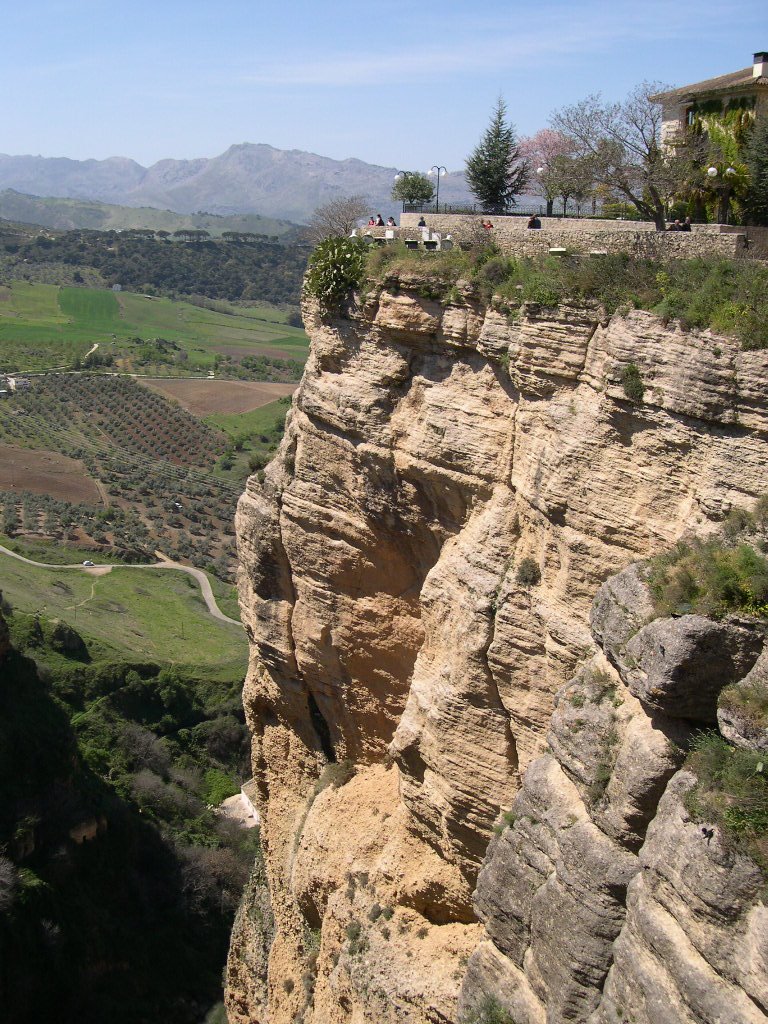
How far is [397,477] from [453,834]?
6.05m

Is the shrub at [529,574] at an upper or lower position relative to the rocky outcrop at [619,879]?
upper

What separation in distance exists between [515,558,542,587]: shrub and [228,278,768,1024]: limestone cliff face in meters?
0.09

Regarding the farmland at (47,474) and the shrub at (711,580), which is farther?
the farmland at (47,474)

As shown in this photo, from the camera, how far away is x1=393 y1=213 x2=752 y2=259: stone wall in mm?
14734

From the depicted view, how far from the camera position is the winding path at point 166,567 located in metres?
61.7

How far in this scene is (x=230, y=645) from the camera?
57.0 metres

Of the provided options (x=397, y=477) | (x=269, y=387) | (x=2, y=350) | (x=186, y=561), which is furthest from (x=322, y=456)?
(x=2, y=350)

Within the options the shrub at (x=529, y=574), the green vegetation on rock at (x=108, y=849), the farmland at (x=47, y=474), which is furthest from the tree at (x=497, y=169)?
the farmland at (x=47, y=474)

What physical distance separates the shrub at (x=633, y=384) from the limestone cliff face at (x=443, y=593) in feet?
0.33

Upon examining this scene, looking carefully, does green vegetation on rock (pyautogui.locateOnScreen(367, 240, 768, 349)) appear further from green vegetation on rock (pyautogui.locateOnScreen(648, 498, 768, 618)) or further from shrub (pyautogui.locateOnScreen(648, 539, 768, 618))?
shrub (pyautogui.locateOnScreen(648, 539, 768, 618))

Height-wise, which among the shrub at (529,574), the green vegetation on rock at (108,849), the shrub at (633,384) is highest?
the shrub at (633,384)

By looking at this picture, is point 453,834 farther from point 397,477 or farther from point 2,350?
point 2,350

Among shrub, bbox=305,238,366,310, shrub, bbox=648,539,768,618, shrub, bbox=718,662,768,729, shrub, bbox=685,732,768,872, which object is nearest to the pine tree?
Answer: shrub, bbox=305,238,366,310

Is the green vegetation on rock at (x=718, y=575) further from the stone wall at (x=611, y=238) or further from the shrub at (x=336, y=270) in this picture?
the shrub at (x=336, y=270)
